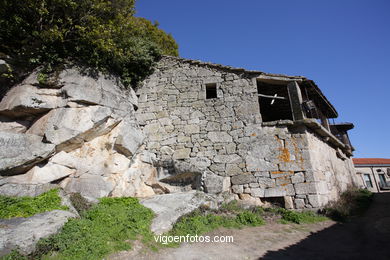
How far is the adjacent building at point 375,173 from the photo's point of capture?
1956 cm

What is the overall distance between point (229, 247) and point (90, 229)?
295 centimetres

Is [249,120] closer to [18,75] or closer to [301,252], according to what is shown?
[301,252]

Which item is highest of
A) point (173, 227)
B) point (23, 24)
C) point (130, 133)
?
point (23, 24)

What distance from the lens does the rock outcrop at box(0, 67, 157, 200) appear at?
5695 mm

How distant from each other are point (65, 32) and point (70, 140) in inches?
145

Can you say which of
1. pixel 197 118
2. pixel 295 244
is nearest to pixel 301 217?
pixel 295 244

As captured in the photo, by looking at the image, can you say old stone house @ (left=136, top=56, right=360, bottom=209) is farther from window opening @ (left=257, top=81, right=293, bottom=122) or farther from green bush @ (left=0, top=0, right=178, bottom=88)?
green bush @ (left=0, top=0, right=178, bottom=88)

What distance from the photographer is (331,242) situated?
5.27m

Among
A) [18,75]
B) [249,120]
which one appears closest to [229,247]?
[249,120]

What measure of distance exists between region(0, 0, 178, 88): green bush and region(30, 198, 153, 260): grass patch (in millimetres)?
4894

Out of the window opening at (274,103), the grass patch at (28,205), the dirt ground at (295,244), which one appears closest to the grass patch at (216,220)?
the dirt ground at (295,244)

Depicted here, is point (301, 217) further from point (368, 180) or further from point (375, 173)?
point (375, 173)

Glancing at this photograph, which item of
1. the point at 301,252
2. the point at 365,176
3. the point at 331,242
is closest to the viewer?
the point at 301,252

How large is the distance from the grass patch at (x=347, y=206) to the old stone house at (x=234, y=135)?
1.00ft
